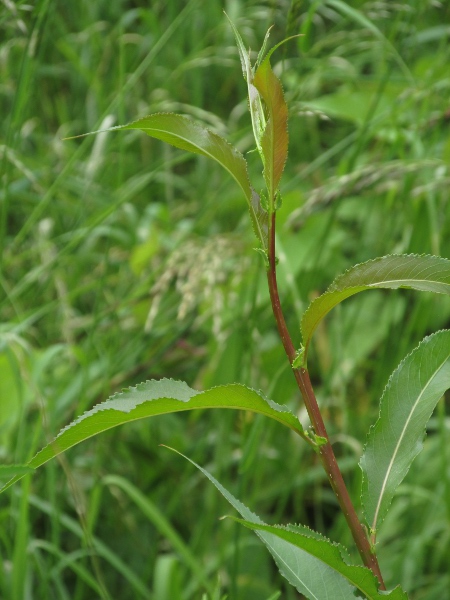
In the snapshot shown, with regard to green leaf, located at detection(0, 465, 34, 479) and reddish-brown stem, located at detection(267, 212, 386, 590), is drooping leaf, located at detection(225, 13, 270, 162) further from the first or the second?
green leaf, located at detection(0, 465, 34, 479)

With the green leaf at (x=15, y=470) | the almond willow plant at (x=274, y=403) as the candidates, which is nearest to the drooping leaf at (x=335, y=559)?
the almond willow plant at (x=274, y=403)

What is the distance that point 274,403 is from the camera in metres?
0.48

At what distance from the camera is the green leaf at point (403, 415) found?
521 millimetres

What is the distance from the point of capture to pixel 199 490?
146 centimetres

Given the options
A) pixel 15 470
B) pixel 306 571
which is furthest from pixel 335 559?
pixel 15 470

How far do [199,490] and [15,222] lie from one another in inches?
34.6

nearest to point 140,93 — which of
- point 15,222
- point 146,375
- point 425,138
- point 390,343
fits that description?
point 15,222

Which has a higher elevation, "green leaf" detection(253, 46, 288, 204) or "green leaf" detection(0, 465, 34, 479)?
"green leaf" detection(253, 46, 288, 204)

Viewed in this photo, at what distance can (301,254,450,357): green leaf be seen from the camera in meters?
0.46

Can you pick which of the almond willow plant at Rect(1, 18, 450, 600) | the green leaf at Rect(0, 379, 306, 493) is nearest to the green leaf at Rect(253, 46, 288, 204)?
the almond willow plant at Rect(1, 18, 450, 600)

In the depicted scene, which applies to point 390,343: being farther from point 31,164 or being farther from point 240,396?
point 31,164

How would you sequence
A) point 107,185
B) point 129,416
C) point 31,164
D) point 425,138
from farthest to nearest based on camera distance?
point 107,185, point 31,164, point 425,138, point 129,416

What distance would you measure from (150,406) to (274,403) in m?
0.08

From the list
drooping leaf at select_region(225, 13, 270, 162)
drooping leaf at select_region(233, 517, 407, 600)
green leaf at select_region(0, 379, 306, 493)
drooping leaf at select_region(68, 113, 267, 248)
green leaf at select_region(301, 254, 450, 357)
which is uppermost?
drooping leaf at select_region(225, 13, 270, 162)
